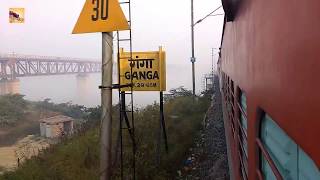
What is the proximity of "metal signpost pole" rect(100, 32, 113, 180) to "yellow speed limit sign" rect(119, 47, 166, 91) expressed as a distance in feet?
12.5

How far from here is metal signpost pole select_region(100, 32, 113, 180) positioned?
15.5ft

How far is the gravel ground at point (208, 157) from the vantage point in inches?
295

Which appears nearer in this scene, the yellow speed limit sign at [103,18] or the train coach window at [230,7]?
the train coach window at [230,7]

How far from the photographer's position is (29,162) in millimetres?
10703

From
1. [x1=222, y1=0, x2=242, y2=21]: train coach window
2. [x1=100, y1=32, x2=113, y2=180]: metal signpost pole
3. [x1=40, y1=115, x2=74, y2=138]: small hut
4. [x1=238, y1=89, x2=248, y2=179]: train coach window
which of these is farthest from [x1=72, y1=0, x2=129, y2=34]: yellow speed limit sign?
[x1=40, y1=115, x2=74, y2=138]: small hut

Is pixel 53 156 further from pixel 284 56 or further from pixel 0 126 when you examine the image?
pixel 0 126

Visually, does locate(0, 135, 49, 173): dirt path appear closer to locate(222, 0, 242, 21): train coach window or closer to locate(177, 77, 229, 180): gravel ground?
locate(177, 77, 229, 180): gravel ground

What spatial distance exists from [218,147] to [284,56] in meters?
8.40

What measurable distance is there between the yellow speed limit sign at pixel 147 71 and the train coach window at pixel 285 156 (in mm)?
6766

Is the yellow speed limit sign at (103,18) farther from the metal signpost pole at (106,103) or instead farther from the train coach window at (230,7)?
the train coach window at (230,7)

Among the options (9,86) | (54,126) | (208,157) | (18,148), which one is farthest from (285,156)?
(9,86)

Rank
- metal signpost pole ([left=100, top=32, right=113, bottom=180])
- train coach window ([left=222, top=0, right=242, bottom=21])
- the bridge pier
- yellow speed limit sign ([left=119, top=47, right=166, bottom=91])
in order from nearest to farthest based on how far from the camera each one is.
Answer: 1. train coach window ([left=222, top=0, right=242, bottom=21])
2. metal signpost pole ([left=100, top=32, right=113, bottom=180])
3. yellow speed limit sign ([left=119, top=47, right=166, bottom=91])
4. the bridge pier

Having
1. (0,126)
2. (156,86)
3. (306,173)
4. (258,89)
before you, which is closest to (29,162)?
(156,86)

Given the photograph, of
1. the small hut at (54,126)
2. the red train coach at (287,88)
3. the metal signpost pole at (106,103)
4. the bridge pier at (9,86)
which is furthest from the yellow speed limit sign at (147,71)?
the bridge pier at (9,86)
